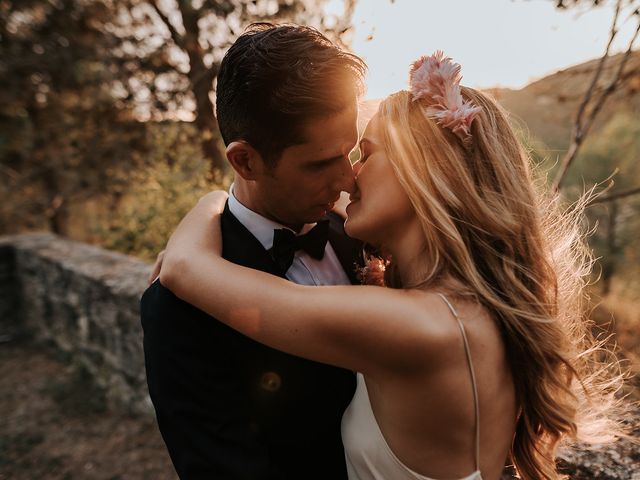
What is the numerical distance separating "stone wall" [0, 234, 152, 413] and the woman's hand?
6.52ft

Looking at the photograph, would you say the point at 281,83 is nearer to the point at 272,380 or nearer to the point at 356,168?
the point at 356,168

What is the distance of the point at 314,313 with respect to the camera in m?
1.19

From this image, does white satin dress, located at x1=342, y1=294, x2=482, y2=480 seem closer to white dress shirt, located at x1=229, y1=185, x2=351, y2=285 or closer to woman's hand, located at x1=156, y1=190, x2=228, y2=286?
white dress shirt, located at x1=229, y1=185, x2=351, y2=285

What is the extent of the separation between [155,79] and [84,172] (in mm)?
3454

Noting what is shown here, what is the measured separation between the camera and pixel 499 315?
1.25m

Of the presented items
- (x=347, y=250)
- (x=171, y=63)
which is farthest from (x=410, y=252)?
(x=171, y=63)

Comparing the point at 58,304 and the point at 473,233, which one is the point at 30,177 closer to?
the point at 58,304

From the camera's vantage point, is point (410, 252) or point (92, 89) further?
point (92, 89)

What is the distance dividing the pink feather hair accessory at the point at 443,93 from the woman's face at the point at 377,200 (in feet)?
0.60

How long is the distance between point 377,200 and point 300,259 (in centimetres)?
52

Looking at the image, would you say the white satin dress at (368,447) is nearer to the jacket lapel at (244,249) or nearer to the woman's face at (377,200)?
the woman's face at (377,200)

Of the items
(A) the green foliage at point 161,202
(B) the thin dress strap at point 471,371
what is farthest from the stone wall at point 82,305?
(B) the thin dress strap at point 471,371

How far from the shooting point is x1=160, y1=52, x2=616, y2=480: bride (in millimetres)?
1141

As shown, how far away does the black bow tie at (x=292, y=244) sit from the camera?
5.41 feet
